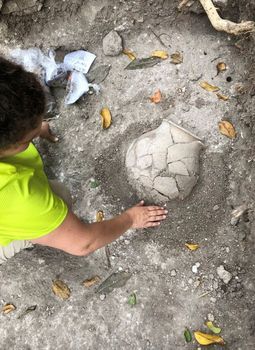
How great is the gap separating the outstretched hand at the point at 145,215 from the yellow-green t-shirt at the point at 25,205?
2.23ft

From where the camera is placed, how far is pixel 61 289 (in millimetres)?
2520

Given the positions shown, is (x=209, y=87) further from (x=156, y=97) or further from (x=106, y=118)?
(x=106, y=118)

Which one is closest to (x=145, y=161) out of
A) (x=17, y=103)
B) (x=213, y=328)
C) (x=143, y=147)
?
(x=143, y=147)

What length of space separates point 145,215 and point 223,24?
109cm

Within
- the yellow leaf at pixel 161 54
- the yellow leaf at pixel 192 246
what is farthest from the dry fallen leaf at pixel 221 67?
the yellow leaf at pixel 192 246

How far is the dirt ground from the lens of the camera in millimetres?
2357

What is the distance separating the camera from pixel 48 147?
2729 millimetres

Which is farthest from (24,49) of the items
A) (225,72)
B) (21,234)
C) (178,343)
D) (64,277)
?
(178,343)

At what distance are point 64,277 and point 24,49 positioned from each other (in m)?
1.44

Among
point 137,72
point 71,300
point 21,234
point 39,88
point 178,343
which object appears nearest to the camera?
point 39,88

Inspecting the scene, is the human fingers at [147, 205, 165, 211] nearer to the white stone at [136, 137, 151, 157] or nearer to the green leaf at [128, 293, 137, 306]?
the white stone at [136, 137, 151, 157]

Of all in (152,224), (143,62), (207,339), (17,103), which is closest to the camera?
(17,103)

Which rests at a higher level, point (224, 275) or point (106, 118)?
point (106, 118)

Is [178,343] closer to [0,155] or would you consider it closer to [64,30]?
[0,155]
